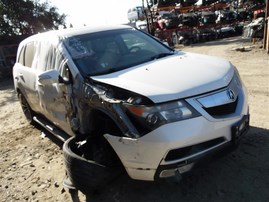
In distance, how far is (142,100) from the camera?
104 inches

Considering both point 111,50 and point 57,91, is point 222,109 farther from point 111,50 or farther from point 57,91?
point 57,91

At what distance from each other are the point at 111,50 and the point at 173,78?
126cm

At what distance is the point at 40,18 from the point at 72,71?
21.2 meters

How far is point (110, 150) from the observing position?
10.2 feet

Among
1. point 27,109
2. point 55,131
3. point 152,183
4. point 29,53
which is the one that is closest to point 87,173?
point 152,183

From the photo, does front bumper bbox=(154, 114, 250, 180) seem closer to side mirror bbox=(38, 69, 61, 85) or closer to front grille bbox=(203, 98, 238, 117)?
front grille bbox=(203, 98, 238, 117)

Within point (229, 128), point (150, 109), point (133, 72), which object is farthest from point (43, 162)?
point (229, 128)

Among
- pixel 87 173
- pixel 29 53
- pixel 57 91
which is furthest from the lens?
pixel 29 53

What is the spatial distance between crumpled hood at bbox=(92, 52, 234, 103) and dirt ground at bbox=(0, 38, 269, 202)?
0.76m

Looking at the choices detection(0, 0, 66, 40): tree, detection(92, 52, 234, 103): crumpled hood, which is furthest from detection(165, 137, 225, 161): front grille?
detection(0, 0, 66, 40): tree

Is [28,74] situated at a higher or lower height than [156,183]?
higher

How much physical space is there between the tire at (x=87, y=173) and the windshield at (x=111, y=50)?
95cm

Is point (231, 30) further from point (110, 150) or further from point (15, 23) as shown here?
point (110, 150)

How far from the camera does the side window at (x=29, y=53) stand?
4.96 meters
